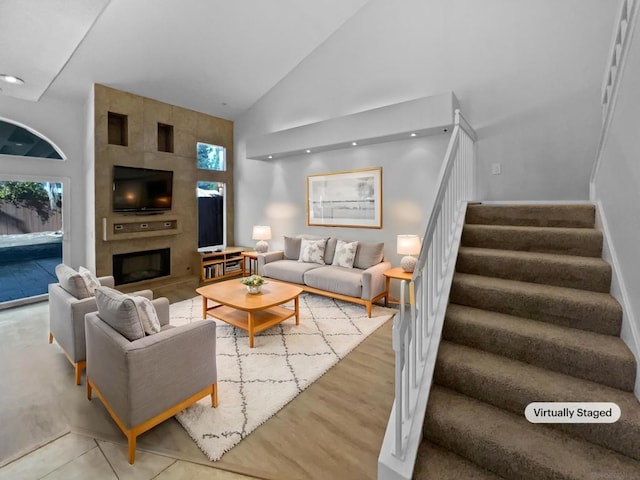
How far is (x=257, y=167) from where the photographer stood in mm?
6645

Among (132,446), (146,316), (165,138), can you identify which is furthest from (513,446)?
(165,138)

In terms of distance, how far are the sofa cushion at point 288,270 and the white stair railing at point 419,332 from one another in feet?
9.08

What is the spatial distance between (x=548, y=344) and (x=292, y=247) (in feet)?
14.4

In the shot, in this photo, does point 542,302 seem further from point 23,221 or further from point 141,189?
point 23,221

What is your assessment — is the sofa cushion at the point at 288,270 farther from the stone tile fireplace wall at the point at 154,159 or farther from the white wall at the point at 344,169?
the stone tile fireplace wall at the point at 154,159

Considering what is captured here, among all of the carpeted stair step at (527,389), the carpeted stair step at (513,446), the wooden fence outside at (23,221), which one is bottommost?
the carpeted stair step at (513,446)

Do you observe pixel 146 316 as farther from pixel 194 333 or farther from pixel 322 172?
pixel 322 172

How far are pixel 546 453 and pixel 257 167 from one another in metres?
6.29

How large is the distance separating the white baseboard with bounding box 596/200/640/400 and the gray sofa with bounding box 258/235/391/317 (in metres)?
2.48

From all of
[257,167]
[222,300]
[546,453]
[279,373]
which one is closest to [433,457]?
[546,453]

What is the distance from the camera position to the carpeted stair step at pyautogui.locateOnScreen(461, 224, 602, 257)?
2.19 meters

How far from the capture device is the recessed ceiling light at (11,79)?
323 cm

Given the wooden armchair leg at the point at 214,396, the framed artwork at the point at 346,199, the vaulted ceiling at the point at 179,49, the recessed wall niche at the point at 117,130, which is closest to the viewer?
the wooden armchair leg at the point at 214,396

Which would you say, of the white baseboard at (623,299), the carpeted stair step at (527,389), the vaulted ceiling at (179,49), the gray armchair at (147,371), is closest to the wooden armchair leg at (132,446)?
the gray armchair at (147,371)
